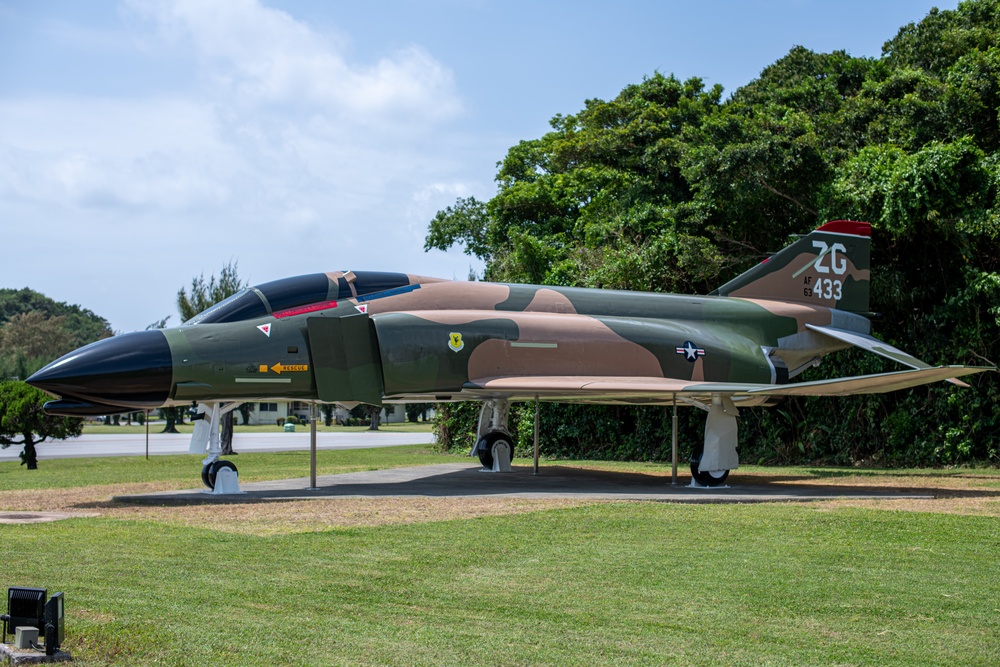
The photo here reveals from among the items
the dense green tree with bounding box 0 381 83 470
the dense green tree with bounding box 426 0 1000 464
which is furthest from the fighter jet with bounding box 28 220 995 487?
the dense green tree with bounding box 0 381 83 470

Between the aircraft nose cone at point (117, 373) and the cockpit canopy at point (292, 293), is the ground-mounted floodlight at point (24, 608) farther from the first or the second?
the cockpit canopy at point (292, 293)

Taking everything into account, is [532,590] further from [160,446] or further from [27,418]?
[160,446]

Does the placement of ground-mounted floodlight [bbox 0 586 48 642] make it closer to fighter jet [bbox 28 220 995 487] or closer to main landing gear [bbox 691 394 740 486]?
fighter jet [bbox 28 220 995 487]

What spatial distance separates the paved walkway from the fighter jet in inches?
34.2

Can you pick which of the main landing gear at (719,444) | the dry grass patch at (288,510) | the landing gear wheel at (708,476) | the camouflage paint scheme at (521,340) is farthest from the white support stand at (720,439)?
the dry grass patch at (288,510)

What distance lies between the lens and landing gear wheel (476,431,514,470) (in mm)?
18578

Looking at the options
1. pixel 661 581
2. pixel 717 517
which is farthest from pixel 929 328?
pixel 661 581

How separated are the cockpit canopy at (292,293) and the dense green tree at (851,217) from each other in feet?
31.9

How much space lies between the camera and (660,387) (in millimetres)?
14969

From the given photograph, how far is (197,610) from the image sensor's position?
5.99m

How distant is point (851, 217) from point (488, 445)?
9.33m

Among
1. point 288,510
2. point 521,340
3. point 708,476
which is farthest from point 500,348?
point 288,510

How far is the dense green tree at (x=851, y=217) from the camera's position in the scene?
1962 centimetres

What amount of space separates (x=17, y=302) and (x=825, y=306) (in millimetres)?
119866
